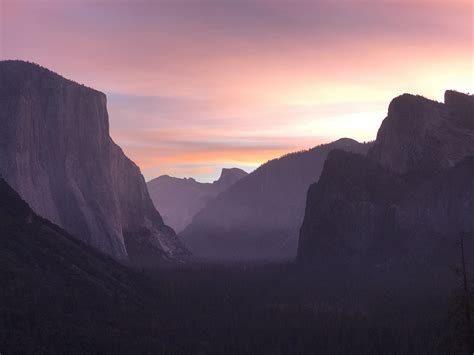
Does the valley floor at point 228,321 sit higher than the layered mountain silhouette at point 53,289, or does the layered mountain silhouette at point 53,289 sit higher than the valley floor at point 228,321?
the layered mountain silhouette at point 53,289

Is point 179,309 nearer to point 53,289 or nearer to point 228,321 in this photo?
point 228,321

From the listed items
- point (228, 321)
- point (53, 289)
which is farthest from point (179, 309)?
point (53, 289)

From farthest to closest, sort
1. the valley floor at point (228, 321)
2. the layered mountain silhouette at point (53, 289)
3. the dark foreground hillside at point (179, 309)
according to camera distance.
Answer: the dark foreground hillside at point (179, 309) → the valley floor at point (228, 321) → the layered mountain silhouette at point (53, 289)

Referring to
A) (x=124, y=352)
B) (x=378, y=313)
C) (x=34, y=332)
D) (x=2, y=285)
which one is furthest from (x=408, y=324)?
(x=2, y=285)

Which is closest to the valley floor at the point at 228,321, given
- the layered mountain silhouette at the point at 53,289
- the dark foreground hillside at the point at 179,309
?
the dark foreground hillside at the point at 179,309

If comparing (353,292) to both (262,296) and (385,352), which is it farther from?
(385,352)

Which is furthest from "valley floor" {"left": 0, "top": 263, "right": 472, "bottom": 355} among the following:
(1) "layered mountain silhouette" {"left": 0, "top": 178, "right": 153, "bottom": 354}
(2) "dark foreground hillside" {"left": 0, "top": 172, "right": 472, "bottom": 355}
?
(1) "layered mountain silhouette" {"left": 0, "top": 178, "right": 153, "bottom": 354}

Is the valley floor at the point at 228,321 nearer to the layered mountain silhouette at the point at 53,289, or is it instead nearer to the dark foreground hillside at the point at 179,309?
the dark foreground hillside at the point at 179,309

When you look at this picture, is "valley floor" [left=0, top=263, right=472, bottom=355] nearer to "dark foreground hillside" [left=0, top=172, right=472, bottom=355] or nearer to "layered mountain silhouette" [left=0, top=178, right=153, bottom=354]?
"dark foreground hillside" [left=0, top=172, right=472, bottom=355]

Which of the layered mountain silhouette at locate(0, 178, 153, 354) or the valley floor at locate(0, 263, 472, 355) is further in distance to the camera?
the valley floor at locate(0, 263, 472, 355)

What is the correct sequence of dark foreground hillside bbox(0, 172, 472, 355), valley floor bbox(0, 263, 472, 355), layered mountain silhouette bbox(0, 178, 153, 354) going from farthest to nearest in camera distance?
dark foreground hillside bbox(0, 172, 472, 355)
valley floor bbox(0, 263, 472, 355)
layered mountain silhouette bbox(0, 178, 153, 354)

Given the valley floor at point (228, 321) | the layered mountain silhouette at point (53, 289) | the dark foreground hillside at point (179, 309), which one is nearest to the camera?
the layered mountain silhouette at point (53, 289)

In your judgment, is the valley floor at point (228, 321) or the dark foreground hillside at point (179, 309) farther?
the dark foreground hillside at point (179, 309)
